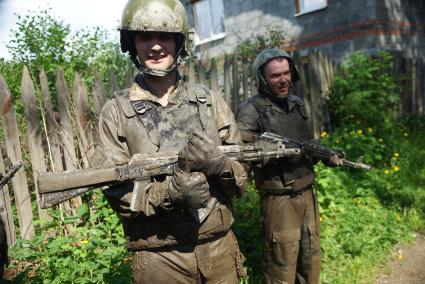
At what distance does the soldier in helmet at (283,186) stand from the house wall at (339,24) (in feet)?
18.6

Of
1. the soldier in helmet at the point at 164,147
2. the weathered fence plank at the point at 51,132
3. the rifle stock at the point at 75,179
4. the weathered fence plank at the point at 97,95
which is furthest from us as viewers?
the weathered fence plank at the point at 97,95

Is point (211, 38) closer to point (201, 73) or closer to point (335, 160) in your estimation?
point (201, 73)

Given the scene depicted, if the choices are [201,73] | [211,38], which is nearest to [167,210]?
[201,73]

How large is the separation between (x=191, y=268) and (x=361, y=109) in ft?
17.7

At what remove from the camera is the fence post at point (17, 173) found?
11.7 ft

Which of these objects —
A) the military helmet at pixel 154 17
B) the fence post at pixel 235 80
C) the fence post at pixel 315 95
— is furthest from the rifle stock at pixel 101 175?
the fence post at pixel 315 95

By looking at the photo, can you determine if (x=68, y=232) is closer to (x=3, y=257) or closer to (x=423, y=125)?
(x=3, y=257)

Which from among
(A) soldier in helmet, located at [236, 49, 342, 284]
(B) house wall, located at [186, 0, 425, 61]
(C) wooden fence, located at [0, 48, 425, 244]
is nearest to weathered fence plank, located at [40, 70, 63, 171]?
(C) wooden fence, located at [0, 48, 425, 244]

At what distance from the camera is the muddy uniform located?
6.30ft

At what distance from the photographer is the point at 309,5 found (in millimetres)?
10898

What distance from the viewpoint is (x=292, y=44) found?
11.4m

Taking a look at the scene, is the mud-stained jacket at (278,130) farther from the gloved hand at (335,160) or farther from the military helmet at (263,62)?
the gloved hand at (335,160)

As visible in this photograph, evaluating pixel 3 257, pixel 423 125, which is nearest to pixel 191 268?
pixel 3 257

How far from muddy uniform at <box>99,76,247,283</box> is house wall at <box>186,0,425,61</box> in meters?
6.90
